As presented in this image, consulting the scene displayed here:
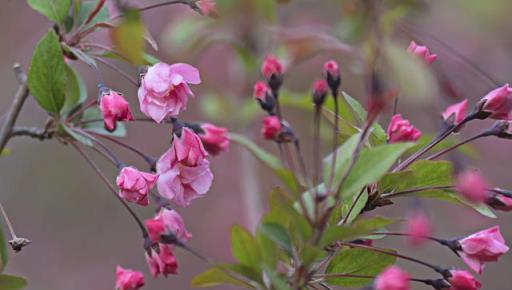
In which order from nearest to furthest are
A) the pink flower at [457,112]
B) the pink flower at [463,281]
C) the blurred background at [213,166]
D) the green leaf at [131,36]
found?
the green leaf at [131,36] < the pink flower at [463,281] < the pink flower at [457,112] < the blurred background at [213,166]

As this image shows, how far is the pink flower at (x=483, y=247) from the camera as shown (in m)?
1.21

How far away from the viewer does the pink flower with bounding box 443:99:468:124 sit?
1.28 metres

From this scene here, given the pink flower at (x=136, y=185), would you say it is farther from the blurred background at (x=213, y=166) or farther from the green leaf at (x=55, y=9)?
the blurred background at (x=213, y=166)

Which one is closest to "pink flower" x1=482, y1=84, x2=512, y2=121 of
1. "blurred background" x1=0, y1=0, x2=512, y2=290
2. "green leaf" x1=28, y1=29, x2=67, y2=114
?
"green leaf" x1=28, y1=29, x2=67, y2=114

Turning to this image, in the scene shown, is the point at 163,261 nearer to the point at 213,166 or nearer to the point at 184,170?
the point at 184,170

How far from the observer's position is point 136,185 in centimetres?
126

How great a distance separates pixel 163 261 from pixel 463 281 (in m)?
0.44

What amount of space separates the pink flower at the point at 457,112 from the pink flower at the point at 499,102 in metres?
0.04

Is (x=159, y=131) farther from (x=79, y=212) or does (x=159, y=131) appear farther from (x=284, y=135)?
(x=284, y=135)

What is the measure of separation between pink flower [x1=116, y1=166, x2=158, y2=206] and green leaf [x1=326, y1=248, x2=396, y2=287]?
0.29 m

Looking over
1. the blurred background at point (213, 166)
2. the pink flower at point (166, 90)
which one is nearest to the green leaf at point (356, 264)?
the pink flower at point (166, 90)

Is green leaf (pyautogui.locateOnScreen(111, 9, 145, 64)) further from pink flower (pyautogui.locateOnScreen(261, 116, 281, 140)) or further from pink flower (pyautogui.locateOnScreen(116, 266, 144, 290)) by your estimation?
pink flower (pyautogui.locateOnScreen(116, 266, 144, 290))

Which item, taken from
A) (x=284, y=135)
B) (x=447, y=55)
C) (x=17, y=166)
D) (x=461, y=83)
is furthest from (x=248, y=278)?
(x=17, y=166)

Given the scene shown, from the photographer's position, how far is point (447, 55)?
182 cm
